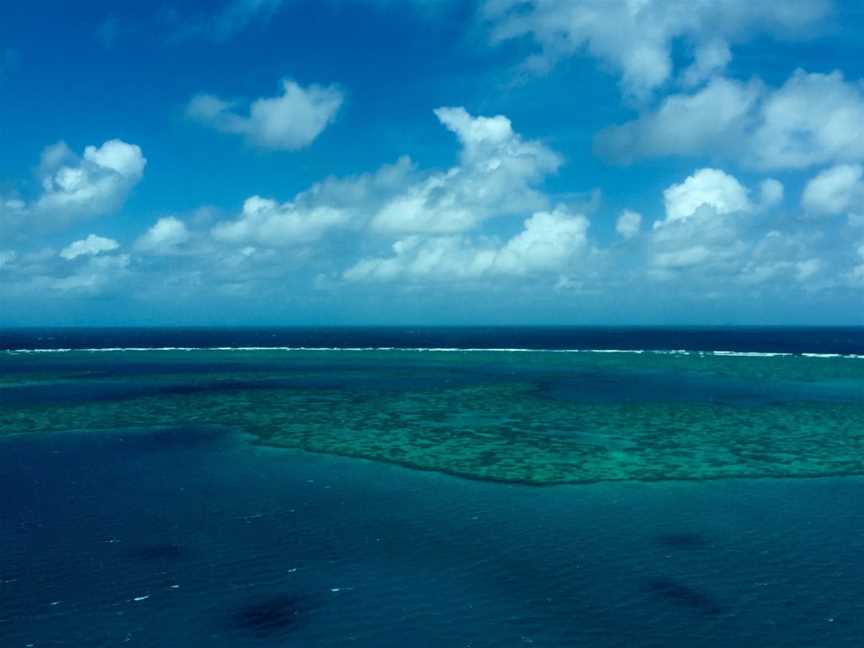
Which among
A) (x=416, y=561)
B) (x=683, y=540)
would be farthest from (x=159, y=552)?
(x=683, y=540)

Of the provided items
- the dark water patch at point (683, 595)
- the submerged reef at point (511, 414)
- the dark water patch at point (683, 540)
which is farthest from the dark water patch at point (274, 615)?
the submerged reef at point (511, 414)

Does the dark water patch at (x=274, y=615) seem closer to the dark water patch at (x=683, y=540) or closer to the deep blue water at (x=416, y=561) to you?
the deep blue water at (x=416, y=561)

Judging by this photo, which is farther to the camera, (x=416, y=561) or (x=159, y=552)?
(x=159, y=552)

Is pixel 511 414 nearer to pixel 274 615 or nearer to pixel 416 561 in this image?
pixel 416 561

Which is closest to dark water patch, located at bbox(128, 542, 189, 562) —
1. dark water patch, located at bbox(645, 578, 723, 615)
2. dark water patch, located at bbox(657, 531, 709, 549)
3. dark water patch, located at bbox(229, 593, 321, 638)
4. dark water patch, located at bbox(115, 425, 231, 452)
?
dark water patch, located at bbox(229, 593, 321, 638)

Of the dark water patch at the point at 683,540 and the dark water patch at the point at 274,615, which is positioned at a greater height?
the dark water patch at the point at 683,540

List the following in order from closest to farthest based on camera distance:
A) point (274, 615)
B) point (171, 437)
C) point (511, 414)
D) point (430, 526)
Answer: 1. point (274, 615)
2. point (430, 526)
3. point (171, 437)
4. point (511, 414)
